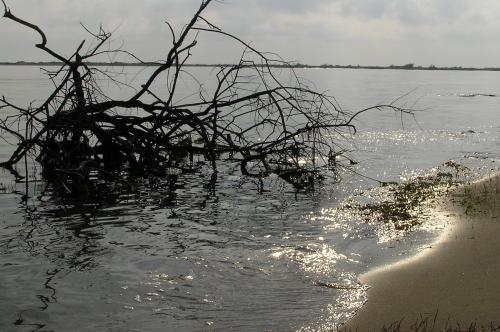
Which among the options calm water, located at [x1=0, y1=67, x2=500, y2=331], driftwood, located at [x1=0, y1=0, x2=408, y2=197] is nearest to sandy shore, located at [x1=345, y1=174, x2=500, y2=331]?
calm water, located at [x1=0, y1=67, x2=500, y2=331]

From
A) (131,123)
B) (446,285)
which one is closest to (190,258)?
(446,285)

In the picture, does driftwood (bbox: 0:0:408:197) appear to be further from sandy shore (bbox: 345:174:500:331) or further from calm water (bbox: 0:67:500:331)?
sandy shore (bbox: 345:174:500:331)

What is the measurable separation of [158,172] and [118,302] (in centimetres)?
834

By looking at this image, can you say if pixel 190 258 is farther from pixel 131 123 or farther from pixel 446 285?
pixel 131 123

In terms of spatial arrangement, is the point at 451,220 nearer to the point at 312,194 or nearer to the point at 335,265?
the point at 335,265

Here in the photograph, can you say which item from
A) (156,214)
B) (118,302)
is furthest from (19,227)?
(118,302)

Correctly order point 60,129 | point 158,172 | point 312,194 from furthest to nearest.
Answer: point 158,172 → point 60,129 → point 312,194

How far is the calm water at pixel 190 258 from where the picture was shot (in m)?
5.90

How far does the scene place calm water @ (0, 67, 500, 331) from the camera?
5902 mm

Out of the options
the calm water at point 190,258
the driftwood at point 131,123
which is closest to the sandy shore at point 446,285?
the calm water at point 190,258

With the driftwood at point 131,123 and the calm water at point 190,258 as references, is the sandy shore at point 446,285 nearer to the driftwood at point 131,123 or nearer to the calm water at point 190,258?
the calm water at point 190,258

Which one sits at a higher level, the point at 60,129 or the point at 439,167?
the point at 60,129

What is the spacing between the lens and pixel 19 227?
952cm

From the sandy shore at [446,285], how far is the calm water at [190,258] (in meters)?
0.29
